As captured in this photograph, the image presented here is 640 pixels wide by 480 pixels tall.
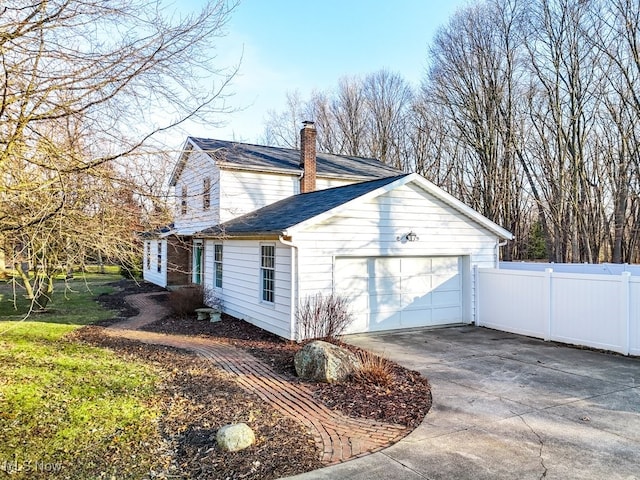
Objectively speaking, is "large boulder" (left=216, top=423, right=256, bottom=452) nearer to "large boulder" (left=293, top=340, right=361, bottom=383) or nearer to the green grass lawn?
the green grass lawn

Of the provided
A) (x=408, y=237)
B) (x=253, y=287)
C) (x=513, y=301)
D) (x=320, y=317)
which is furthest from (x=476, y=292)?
(x=253, y=287)

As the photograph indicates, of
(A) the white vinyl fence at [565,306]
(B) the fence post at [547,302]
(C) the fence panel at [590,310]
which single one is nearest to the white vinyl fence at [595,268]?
(A) the white vinyl fence at [565,306]

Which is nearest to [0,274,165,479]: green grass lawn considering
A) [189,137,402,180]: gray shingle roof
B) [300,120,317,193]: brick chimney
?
[189,137,402,180]: gray shingle roof

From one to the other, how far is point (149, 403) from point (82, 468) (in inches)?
69.9

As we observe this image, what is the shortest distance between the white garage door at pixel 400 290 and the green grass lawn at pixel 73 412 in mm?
5240

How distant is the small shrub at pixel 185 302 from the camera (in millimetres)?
13414

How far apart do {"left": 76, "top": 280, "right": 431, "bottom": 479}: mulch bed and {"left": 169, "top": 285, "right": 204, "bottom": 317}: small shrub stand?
345 centimetres

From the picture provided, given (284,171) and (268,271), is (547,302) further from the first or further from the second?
(284,171)

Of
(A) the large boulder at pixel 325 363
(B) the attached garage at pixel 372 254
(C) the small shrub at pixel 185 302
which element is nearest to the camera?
(A) the large boulder at pixel 325 363

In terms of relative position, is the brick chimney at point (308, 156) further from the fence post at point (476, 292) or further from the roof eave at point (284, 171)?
the fence post at point (476, 292)

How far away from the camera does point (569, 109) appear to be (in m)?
22.3

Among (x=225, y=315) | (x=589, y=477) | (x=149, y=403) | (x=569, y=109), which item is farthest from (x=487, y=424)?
(x=569, y=109)

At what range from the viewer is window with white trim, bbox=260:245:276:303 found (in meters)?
11.0

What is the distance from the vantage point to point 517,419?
5.46 m
